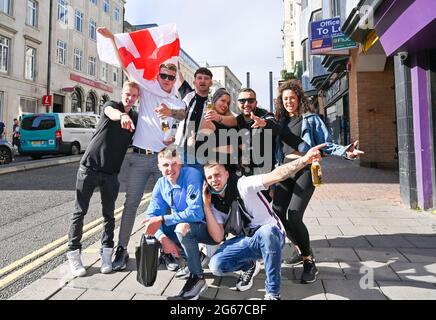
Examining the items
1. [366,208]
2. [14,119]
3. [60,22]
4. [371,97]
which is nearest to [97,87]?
[60,22]

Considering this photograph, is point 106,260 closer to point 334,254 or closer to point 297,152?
point 297,152

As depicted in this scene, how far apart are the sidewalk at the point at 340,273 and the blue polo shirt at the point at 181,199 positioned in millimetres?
630

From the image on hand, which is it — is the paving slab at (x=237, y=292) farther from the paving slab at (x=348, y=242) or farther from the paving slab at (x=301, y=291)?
the paving slab at (x=348, y=242)

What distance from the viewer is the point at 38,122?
47.3ft

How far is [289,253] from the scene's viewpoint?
3793 mm

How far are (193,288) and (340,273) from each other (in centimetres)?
143

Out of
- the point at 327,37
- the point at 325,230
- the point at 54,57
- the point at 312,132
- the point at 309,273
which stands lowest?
the point at 309,273

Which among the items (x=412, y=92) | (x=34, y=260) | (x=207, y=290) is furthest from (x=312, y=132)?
(x=412, y=92)

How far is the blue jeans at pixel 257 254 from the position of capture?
2588mm

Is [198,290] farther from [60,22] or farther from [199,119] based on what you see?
[60,22]

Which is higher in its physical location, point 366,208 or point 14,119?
point 14,119

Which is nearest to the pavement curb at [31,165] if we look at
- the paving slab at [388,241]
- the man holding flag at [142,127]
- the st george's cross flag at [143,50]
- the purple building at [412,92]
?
the st george's cross flag at [143,50]
